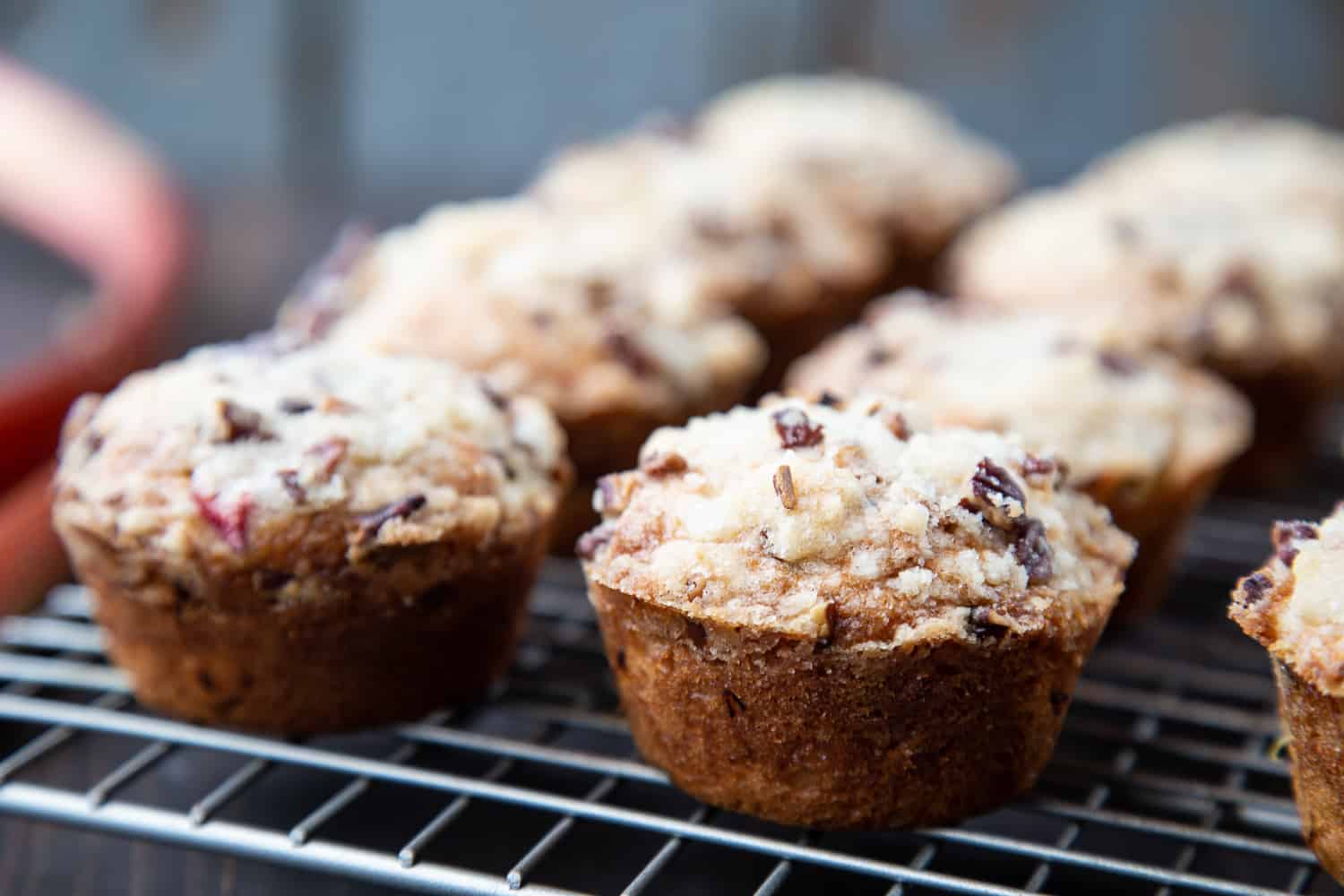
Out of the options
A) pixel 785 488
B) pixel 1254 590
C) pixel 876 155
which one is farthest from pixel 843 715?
pixel 876 155

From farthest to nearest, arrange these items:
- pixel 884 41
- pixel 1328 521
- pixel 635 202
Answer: pixel 884 41
pixel 635 202
pixel 1328 521

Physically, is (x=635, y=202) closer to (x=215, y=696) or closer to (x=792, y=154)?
(x=792, y=154)

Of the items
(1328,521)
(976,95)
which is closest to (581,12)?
(976,95)

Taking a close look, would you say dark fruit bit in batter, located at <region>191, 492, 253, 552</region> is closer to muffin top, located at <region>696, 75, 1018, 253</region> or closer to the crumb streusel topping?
the crumb streusel topping

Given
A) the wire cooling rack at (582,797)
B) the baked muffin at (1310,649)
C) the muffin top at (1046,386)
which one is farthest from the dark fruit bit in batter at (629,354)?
the baked muffin at (1310,649)

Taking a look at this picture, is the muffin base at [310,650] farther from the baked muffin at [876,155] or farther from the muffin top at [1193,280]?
the baked muffin at [876,155]

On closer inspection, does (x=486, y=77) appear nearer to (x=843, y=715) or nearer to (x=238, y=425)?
(x=238, y=425)
